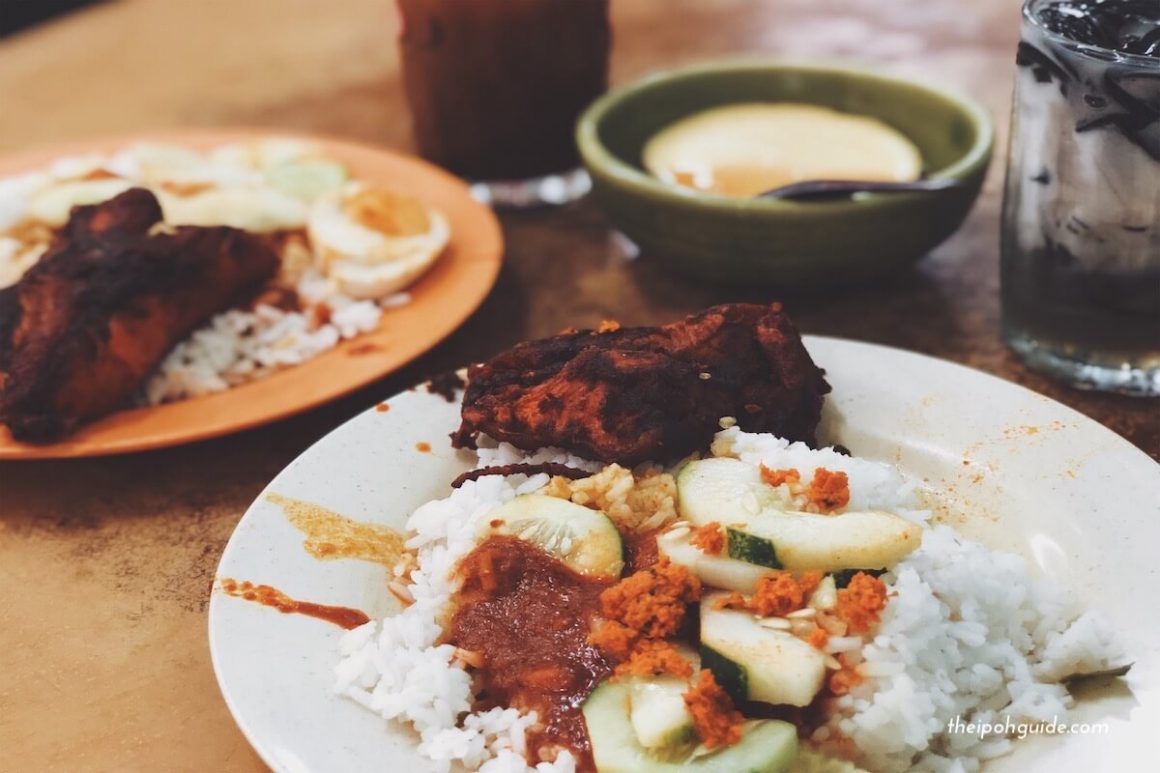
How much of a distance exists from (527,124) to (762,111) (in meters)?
0.60

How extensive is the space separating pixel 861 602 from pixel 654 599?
0.26 meters

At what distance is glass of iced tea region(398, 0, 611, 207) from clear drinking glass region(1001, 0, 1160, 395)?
3.87 feet

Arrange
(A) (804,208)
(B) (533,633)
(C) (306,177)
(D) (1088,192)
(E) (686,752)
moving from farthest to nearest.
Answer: (C) (306,177) → (A) (804,208) → (D) (1088,192) → (B) (533,633) → (E) (686,752)

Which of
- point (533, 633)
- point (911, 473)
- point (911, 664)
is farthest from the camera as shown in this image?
point (911, 473)

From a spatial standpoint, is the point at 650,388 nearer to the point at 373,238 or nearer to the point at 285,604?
the point at 285,604

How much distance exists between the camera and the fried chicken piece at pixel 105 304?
1.97 metres

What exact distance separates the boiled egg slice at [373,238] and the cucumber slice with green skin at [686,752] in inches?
50.9

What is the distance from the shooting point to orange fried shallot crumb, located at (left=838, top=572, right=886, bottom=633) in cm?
139

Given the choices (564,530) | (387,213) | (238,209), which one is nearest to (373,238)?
(387,213)

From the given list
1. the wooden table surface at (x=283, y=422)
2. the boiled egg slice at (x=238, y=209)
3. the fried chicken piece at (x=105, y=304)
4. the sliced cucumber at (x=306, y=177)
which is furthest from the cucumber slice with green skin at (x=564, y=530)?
the sliced cucumber at (x=306, y=177)

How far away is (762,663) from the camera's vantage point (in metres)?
1.33

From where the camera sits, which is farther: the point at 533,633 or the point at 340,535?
the point at 340,535

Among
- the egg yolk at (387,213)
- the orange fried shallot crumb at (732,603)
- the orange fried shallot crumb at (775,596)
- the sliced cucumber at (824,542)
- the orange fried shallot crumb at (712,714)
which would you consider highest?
the egg yolk at (387,213)

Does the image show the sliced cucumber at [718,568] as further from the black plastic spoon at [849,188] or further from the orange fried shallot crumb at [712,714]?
the black plastic spoon at [849,188]
